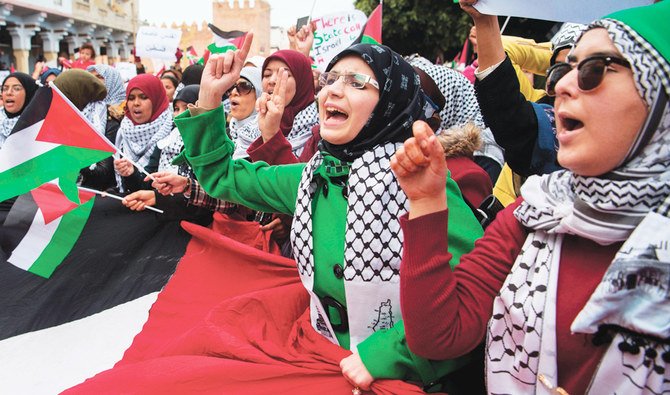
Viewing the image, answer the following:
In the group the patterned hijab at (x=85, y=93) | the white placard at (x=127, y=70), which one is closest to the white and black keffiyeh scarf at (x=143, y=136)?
the patterned hijab at (x=85, y=93)

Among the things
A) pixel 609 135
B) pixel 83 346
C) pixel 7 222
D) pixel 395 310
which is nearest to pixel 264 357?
pixel 395 310

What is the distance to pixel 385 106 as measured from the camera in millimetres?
1805

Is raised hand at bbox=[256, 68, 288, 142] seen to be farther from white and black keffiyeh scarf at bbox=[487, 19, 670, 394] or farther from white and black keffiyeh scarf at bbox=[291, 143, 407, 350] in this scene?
white and black keffiyeh scarf at bbox=[487, 19, 670, 394]

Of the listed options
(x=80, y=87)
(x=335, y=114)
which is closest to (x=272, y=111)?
(x=335, y=114)

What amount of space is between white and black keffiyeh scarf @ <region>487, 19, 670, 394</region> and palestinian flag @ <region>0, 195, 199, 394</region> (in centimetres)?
189

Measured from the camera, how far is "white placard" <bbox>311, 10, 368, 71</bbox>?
5.66 meters

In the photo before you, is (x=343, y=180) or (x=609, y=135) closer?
(x=609, y=135)

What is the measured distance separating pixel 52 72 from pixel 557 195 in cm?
851

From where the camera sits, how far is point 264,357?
1.71m

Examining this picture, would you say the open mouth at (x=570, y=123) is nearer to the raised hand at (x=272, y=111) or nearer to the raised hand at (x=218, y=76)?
the raised hand at (x=218, y=76)

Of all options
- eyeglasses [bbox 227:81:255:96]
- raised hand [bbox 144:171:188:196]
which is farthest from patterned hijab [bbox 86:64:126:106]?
raised hand [bbox 144:171:188:196]

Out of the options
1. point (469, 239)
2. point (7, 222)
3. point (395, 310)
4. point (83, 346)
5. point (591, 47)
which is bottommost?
point (83, 346)

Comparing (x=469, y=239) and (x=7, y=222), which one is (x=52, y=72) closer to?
(x=7, y=222)

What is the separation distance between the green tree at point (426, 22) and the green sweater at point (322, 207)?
612 inches
